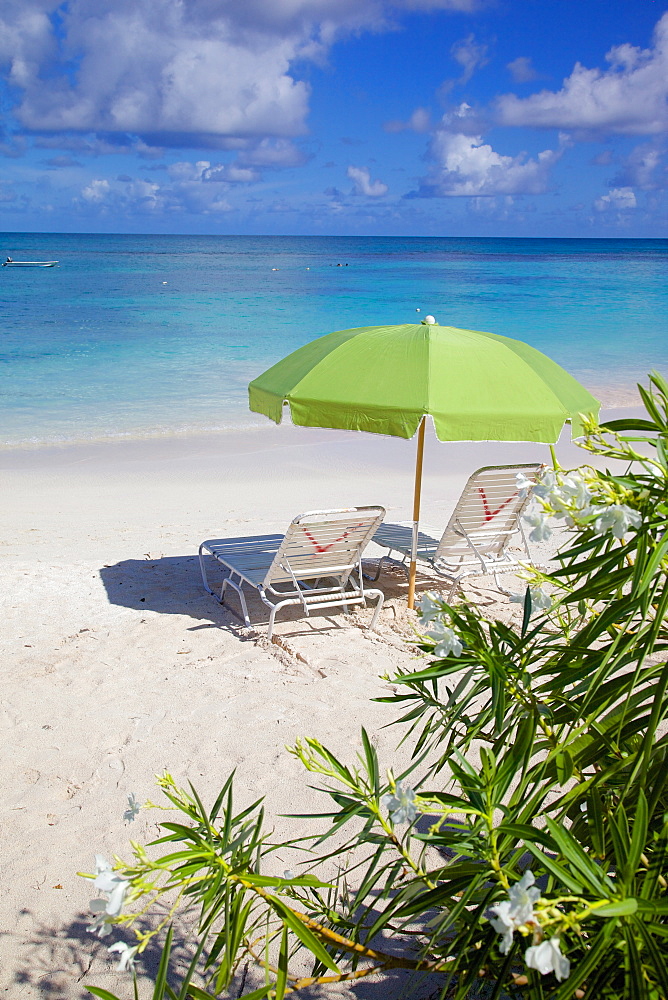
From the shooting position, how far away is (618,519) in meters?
1.31

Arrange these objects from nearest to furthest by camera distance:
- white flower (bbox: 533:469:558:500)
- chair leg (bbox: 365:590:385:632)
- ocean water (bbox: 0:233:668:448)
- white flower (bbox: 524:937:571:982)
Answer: white flower (bbox: 524:937:571:982), white flower (bbox: 533:469:558:500), chair leg (bbox: 365:590:385:632), ocean water (bbox: 0:233:668:448)

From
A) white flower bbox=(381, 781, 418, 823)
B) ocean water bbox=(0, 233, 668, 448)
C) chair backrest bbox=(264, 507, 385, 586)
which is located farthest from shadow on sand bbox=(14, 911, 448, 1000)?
ocean water bbox=(0, 233, 668, 448)

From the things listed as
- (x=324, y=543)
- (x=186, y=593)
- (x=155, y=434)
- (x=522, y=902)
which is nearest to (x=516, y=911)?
(x=522, y=902)

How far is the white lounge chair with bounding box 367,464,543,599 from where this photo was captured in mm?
5621

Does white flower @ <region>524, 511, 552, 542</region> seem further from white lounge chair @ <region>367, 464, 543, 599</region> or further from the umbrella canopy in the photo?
white lounge chair @ <region>367, 464, 543, 599</region>

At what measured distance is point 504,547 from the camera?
600 cm

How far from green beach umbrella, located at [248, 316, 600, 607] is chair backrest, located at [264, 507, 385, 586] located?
0.56m

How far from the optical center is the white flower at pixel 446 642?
147 cm

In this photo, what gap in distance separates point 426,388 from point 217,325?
2670 cm

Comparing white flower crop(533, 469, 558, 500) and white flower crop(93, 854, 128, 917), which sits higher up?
white flower crop(533, 469, 558, 500)

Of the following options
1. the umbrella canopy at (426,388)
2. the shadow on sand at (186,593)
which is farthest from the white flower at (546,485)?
the shadow on sand at (186,593)

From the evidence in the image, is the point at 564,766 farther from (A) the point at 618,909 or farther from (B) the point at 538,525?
(B) the point at 538,525

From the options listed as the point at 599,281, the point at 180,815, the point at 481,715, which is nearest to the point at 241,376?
the point at 180,815

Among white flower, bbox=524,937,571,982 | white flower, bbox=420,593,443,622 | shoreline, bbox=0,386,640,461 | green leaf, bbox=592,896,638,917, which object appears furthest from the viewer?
shoreline, bbox=0,386,640,461
